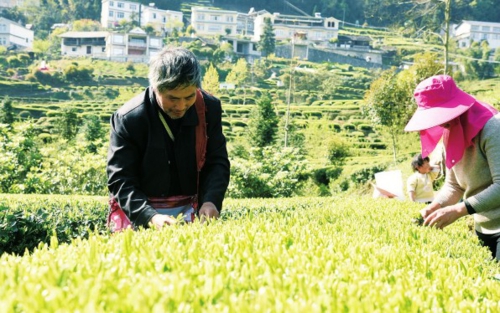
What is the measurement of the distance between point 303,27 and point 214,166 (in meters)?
95.7

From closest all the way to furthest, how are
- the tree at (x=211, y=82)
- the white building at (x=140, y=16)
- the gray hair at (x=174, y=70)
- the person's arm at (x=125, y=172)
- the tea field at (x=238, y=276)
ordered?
1. the tea field at (x=238, y=276)
2. the gray hair at (x=174, y=70)
3. the person's arm at (x=125, y=172)
4. the tree at (x=211, y=82)
5. the white building at (x=140, y=16)

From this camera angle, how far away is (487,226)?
140 inches

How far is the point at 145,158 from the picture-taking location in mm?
3072

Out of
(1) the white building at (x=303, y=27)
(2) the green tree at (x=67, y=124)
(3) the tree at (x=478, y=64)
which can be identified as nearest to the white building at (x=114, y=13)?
(1) the white building at (x=303, y=27)

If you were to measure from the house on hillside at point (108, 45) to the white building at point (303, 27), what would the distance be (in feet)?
66.4

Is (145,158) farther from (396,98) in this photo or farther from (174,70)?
(396,98)

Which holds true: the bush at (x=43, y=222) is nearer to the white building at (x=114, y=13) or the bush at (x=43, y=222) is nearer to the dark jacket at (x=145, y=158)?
the dark jacket at (x=145, y=158)

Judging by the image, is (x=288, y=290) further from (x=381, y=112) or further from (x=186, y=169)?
(x=381, y=112)

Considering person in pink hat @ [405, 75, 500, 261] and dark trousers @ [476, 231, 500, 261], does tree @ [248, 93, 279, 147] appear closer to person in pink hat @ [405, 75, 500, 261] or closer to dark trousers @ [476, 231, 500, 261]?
dark trousers @ [476, 231, 500, 261]

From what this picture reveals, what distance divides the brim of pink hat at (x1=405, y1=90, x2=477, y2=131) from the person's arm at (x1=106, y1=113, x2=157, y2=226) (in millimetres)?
1526

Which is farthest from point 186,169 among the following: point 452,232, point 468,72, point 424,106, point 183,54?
point 468,72

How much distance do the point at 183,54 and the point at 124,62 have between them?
7487 centimetres

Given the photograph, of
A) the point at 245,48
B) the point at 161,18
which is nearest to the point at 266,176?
the point at 245,48

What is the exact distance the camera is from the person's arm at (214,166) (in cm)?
319
